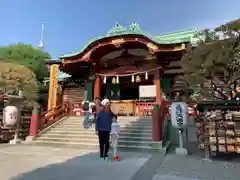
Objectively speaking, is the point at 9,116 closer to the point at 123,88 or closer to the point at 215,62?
the point at 123,88

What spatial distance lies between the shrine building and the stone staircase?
7.68ft

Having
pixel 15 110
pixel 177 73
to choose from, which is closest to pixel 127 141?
pixel 15 110

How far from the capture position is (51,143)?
9.73 m

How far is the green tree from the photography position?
20.3m

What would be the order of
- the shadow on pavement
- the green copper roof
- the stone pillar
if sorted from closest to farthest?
the shadow on pavement
the green copper roof
the stone pillar

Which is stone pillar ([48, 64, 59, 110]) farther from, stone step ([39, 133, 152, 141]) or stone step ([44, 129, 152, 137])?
stone step ([39, 133, 152, 141])

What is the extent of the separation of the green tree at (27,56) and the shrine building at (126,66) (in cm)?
500

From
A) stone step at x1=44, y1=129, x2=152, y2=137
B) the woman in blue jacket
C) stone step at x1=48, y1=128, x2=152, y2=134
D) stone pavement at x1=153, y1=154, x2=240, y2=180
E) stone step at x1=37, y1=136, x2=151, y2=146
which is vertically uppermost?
the woman in blue jacket

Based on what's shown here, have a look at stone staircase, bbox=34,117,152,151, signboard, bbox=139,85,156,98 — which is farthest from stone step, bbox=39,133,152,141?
signboard, bbox=139,85,156,98

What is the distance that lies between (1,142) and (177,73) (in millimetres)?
10652

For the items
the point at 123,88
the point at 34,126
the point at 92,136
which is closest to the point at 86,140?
the point at 92,136

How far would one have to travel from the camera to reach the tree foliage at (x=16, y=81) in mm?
12928

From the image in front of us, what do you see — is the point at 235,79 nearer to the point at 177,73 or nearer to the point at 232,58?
the point at 232,58

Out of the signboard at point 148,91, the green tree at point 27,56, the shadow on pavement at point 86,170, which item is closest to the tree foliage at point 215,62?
the shadow on pavement at point 86,170
